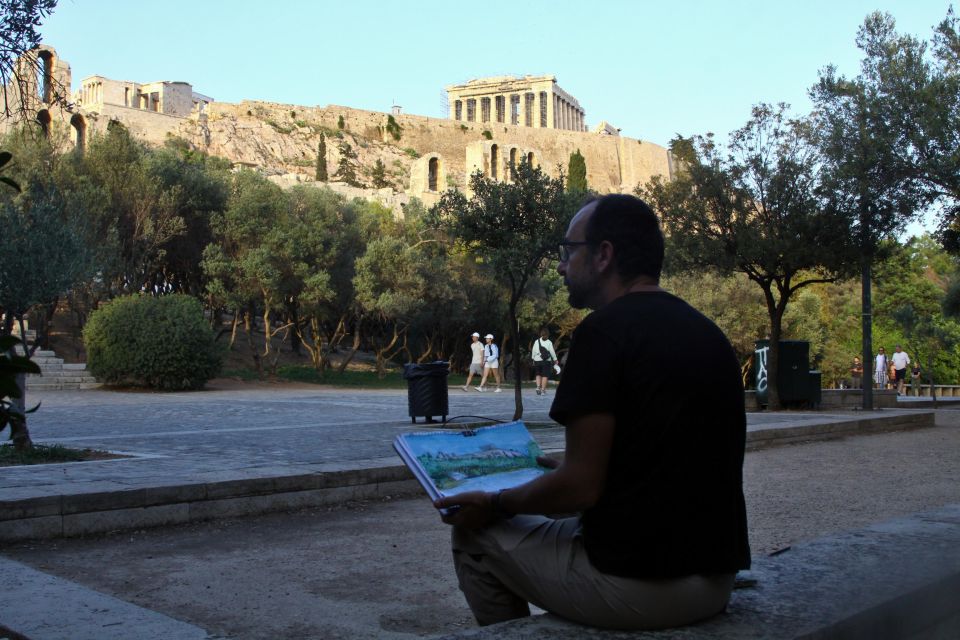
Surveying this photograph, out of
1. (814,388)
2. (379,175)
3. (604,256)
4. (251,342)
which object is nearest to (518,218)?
(814,388)

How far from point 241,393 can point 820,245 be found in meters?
13.8

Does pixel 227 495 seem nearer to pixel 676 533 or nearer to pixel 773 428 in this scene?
pixel 676 533

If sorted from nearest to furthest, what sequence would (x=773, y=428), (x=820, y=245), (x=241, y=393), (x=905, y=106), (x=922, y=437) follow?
(x=773, y=428), (x=922, y=437), (x=905, y=106), (x=820, y=245), (x=241, y=393)

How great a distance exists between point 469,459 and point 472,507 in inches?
9.7

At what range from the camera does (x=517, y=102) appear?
5969 inches

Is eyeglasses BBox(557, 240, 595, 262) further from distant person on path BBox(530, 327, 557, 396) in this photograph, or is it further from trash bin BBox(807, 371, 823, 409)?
distant person on path BBox(530, 327, 557, 396)

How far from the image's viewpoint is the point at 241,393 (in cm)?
2322

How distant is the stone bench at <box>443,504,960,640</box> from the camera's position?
7.29 ft

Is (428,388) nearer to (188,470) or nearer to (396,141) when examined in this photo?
(188,470)

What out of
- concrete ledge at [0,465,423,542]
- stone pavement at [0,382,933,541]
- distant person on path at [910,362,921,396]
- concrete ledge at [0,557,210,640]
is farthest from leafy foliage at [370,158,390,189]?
concrete ledge at [0,557,210,640]

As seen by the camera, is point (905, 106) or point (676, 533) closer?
point (676, 533)

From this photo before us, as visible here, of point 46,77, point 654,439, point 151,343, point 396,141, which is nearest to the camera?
point 654,439

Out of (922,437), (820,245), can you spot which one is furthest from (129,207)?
(922,437)

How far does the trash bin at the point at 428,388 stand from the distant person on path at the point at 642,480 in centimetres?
1053
